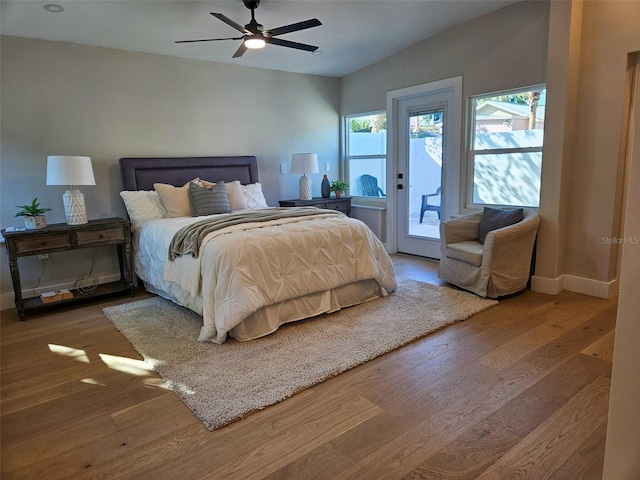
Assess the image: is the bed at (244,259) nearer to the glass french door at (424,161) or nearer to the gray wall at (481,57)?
A: the glass french door at (424,161)

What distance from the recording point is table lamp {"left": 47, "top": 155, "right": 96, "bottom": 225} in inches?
139

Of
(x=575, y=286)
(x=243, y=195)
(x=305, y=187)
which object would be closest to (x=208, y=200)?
(x=243, y=195)

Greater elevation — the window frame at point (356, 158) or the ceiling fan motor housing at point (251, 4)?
the ceiling fan motor housing at point (251, 4)

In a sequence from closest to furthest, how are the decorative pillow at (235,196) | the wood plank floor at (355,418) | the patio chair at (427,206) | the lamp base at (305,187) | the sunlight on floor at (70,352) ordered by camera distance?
the wood plank floor at (355,418)
the sunlight on floor at (70,352)
the decorative pillow at (235,196)
the patio chair at (427,206)
the lamp base at (305,187)

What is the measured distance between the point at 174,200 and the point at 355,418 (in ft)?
9.99

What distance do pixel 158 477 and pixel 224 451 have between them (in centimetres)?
28

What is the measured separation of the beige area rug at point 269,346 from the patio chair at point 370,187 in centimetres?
231

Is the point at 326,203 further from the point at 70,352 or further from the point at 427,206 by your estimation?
the point at 70,352

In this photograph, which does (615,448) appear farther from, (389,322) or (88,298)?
(88,298)

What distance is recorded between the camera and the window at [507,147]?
4137mm

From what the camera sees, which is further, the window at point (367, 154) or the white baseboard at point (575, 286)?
the window at point (367, 154)

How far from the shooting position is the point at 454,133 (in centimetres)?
478

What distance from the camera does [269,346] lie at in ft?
9.40

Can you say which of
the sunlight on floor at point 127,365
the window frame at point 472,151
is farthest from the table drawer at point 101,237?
the window frame at point 472,151
